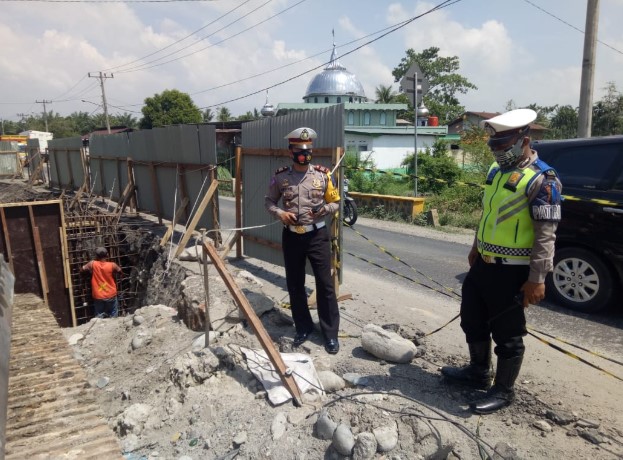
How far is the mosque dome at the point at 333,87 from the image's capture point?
148 ft

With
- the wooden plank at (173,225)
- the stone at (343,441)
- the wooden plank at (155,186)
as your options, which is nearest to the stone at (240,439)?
the stone at (343,441)

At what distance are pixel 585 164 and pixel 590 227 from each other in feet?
2.45

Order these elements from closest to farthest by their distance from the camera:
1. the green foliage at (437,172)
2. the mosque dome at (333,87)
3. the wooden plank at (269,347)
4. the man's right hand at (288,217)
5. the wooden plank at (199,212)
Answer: the wooden plank at (269,347) < the man's right hand at (288,217) < the wooden plank at (199,212) < the green foliage at (437,172) < the mosque dome at (333,87)

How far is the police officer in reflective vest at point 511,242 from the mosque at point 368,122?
15.7 m

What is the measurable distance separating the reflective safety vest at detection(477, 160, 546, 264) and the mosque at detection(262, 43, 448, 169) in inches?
619

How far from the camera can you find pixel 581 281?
490cm

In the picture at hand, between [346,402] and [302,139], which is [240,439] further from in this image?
[302,139]

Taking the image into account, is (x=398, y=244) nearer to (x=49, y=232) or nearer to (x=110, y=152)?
(x=49, y=232)

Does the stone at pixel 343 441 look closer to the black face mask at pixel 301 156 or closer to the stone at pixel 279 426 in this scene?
the stone at pixel 279 426

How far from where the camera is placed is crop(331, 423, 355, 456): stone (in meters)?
2.62

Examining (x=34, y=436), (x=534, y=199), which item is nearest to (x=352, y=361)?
(x=534, y=199)

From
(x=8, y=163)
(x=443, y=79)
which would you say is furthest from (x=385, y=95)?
(x=8, y=163)

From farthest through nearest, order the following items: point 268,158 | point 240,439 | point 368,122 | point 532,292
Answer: point 368,122 → point 268,158 → point 240,439 → point 532,292

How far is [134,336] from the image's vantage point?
5.19 m
